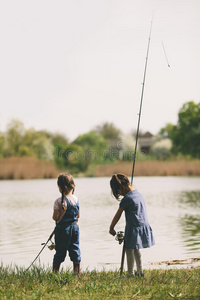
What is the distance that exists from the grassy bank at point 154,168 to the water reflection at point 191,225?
2287cm

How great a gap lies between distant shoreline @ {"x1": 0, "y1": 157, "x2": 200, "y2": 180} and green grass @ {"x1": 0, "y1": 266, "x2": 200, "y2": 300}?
109 feet

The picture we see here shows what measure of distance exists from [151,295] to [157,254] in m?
3.70

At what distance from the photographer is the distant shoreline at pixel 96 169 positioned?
38.8 meters

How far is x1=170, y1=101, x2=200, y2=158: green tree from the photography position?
55.7 m

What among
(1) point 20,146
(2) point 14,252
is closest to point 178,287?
(2) point 14,252

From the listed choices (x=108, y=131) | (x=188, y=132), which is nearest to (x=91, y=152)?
(x=188, y=132)

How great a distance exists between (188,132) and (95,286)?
52.3m

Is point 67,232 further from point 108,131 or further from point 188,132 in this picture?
point 108,131

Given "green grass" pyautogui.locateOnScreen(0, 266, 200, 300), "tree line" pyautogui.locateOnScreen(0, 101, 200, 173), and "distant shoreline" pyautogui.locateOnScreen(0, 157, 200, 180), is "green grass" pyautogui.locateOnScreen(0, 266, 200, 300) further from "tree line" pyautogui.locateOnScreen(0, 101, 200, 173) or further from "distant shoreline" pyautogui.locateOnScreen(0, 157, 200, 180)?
"tree line" pyautogui.locateOnScreen(0, 101, 200, 173)

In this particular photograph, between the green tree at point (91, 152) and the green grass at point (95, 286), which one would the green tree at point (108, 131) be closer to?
the green tree at point (91, 152)

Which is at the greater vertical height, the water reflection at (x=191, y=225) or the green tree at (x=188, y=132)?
the green tree at (x=188, y=132)

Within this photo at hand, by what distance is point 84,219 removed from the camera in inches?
544

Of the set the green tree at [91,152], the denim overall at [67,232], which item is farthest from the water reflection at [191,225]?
the green tree at [91,152]

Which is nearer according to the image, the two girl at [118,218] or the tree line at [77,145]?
the two girl at [118,218]
